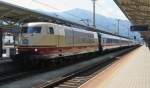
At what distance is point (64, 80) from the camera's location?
721 inches

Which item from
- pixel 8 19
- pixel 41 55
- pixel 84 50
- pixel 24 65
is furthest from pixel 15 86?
pixel 84 50

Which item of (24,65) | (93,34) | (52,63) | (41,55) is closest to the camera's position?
(41,55)

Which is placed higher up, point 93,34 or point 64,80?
point 93,34

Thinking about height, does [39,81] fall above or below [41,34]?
below

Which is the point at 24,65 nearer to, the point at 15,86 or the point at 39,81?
the point at 39,81

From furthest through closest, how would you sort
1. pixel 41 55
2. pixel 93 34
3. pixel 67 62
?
1. pixel 93 34
2. pixel 67 62
3. pixel 41 55

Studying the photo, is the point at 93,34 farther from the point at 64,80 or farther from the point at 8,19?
the point at 64,80

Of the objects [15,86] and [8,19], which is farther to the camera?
[8,19]

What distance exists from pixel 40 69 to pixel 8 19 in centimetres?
525

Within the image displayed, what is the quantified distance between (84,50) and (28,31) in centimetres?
1171

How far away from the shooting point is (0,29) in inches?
986

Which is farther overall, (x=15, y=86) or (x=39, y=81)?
(x=39, y=81)

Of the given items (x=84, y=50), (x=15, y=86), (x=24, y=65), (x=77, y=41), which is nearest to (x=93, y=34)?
(x=84, y=50)

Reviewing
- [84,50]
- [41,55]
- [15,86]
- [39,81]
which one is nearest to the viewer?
[15,86]
